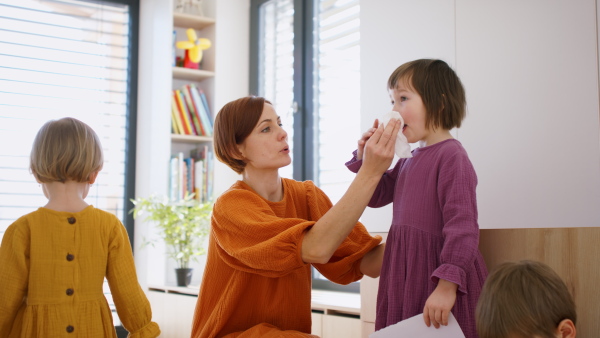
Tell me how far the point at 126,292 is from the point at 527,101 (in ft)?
4.64

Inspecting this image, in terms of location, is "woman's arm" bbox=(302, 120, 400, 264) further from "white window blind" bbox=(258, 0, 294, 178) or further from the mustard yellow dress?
"white window blind" bbox=(258, 0, 294, 178)

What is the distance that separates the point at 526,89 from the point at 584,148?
0.30 metres

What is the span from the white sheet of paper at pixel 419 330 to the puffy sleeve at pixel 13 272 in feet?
3.30

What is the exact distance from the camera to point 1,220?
14.0ft

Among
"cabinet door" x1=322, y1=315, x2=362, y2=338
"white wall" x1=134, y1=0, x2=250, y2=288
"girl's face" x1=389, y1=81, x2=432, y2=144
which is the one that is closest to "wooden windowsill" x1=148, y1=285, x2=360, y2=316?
"cabinet door" x1=322, y1=315, x2=362, y2=338

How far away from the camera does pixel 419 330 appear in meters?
1.47

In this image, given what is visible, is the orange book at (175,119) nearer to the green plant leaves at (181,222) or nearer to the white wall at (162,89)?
the white wall at (162,89)

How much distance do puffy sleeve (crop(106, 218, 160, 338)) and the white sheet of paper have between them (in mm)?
768

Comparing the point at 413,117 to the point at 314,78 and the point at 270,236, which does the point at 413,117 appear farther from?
the point at 314,78

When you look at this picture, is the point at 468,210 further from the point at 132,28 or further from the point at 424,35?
the point at 132,28

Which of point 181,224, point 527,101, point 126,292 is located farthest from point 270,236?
point 181,224

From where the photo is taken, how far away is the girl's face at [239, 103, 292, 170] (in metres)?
A: 1.89

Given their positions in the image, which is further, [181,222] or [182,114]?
[182,114]

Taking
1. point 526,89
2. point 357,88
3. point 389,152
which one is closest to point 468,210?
point 389,152
